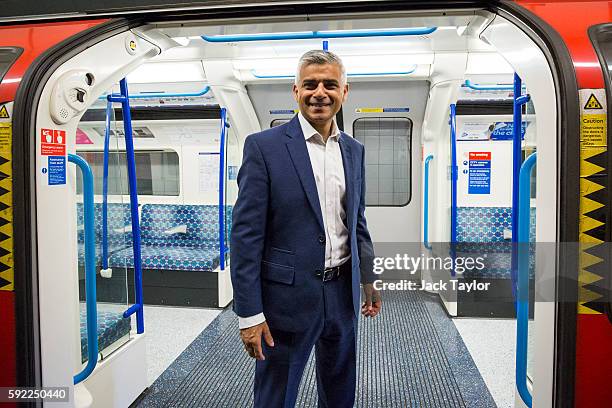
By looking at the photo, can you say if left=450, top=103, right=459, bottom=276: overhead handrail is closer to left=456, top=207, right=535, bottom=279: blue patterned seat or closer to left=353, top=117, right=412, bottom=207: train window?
left=456, top=207, right=535, bottom=279: blue patterned seat

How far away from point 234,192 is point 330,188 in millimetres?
4033

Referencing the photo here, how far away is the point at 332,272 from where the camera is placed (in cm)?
197

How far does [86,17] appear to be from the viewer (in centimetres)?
209

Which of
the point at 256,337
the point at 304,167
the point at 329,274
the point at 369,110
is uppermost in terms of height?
the point at 369,110

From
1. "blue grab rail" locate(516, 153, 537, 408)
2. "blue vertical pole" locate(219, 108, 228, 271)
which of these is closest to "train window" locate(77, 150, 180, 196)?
"blue vertical pole" locate(219, 108, 228, 271)

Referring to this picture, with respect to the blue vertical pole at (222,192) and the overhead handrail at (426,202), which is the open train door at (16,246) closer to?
the blue vertical pole at (222,192)

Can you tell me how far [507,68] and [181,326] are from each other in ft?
14.5

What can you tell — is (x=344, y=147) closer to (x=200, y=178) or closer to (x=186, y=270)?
(x=186, y=270)

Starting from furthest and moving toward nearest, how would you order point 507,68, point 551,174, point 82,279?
point 507,68 → point 82,279 → point 551,174

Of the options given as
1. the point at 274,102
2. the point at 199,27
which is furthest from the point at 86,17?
the point at 274,102

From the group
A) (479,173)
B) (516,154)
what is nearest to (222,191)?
(479,173)

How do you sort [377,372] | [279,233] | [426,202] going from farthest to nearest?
[426,202] < [377,372] < [279,233]

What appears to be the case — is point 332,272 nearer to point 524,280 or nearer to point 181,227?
point 524,280

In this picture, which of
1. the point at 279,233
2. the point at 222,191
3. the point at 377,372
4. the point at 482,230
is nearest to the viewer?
the point at 279,233
